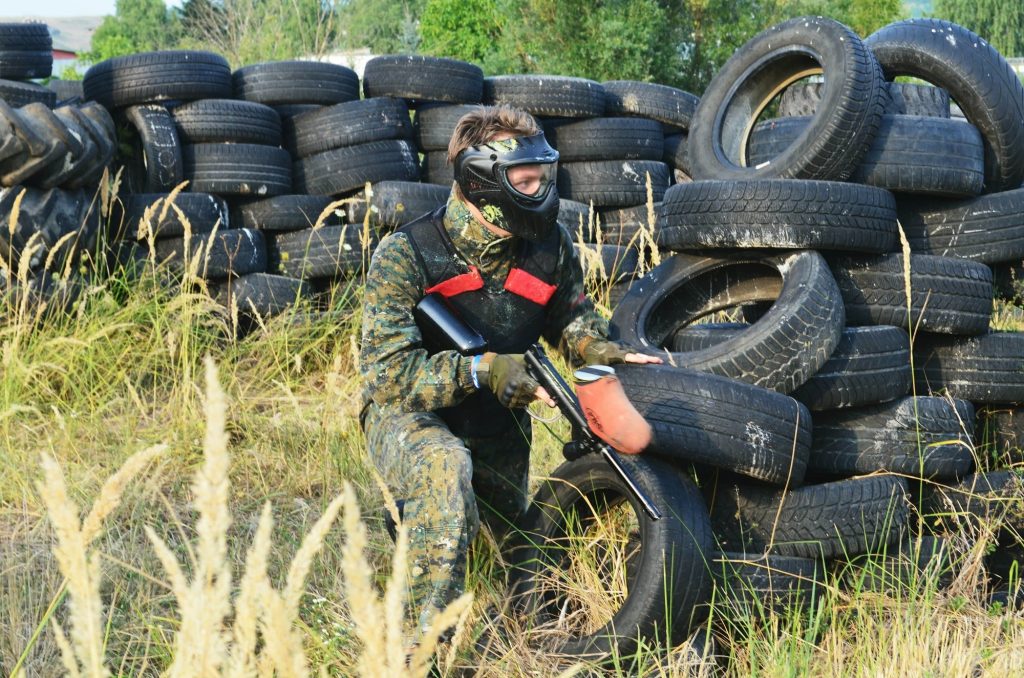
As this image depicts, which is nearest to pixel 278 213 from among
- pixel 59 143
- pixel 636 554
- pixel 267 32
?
pixel 59 143

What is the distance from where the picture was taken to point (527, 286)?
433 cm

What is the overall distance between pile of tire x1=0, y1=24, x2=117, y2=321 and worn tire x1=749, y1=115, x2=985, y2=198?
172 inches

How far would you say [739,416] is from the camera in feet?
13.9

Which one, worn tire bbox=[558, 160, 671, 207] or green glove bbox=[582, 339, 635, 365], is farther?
worn tire bbox=[558, 160, 671, 207]

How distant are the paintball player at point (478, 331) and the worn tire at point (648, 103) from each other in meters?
5.52

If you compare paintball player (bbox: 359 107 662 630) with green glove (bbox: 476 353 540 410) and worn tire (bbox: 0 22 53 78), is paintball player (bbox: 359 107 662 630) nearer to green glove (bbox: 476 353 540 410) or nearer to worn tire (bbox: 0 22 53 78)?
green glove (bbox: 476 353 540 410)

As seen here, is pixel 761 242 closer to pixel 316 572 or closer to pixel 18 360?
pixel 316 572

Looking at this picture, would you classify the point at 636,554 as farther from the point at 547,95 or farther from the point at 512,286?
the point at 547,95

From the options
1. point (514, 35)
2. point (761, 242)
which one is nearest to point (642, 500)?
point (761, 242)

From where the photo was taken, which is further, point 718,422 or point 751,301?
point 751,301

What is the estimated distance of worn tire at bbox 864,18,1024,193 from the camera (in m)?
6.13

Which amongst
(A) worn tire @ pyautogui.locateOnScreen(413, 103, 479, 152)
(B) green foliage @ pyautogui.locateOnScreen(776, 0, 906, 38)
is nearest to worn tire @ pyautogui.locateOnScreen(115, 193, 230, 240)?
(A) worn tire @ pyautogui.locateOnScreen(413, 103, 479, 152)

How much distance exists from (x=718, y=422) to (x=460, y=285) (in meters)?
1.09

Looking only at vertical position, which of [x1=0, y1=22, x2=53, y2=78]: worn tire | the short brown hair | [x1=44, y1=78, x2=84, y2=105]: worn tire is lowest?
[x1=44, y1=78, x2=84, y2=105]: worn tire
